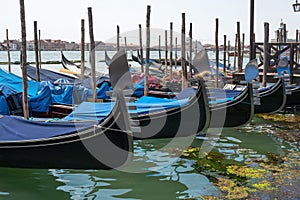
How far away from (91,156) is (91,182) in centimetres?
44

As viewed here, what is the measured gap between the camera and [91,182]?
3793 mm

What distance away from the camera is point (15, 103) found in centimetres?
583

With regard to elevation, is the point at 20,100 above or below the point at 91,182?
above

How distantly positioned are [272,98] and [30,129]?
4061 millimetres

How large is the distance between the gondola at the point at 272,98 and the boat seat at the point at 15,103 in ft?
11.9

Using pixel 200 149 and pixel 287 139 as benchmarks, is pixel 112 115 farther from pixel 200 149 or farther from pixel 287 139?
pixel 287 139

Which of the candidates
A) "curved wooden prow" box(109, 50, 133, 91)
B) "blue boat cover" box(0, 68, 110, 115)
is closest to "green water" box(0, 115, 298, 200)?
"curved wooden prow" box(109, 50, 133, 91)

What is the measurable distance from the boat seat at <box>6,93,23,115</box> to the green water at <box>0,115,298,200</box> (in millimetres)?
1891

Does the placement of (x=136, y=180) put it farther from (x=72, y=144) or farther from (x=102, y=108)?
(x=102, y=108)

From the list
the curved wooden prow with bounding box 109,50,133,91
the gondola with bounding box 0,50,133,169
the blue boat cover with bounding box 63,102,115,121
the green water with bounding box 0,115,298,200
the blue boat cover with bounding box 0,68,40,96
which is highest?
the curved wooden prow with bounding box 109,50,133,91

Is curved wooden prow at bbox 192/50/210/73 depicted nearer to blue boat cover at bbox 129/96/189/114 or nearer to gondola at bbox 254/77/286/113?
gondola at bbox 254/77/286/113

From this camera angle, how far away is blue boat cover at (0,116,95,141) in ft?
11.4

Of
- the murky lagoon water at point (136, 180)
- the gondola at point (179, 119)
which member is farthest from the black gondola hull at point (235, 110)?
the gondola at point (179, 119)

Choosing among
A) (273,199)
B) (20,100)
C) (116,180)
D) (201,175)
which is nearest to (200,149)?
(201,175)
